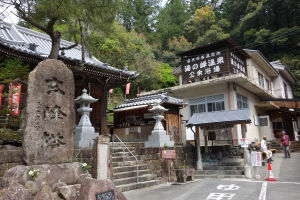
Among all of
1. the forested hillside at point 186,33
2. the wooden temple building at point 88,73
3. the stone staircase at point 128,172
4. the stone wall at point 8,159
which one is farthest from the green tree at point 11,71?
the forested hillside at point 186,33

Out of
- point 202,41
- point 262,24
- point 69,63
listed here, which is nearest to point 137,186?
point 69,63

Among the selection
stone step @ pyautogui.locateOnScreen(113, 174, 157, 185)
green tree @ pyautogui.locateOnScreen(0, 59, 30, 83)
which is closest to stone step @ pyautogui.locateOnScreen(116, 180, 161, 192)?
stone step @ pyautogui.locateOnScreen(113, 174, 157, 185)

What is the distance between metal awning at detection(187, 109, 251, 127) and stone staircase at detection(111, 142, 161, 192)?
4271 millimetres

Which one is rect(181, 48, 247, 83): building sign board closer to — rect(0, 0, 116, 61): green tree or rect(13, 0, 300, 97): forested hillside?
rect(13, 0, 300, 97): forested hillside

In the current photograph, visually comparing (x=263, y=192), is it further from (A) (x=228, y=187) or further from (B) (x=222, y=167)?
(B) (x=222, y=167)

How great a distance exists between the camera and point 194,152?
A: 15.0 m

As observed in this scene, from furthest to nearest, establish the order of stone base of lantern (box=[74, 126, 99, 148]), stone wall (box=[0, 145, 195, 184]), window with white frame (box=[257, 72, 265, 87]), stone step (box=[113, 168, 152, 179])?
1. window with white frame (box=[257, 72, 265, 87])
2. stone base of lantern (box=[74, 126, 99, 148])
3. stone step (box=[113, 168, 152, 179])
4. stone wall (box=[0, 145, 195, 184])

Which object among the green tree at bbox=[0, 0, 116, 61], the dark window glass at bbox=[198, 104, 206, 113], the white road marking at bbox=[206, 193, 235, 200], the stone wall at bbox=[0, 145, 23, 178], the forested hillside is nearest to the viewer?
the stone wall at bbox=[0, 145, 23, 178]

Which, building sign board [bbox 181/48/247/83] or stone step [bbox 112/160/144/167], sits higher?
building sign board [bbox 181/48/247/83]

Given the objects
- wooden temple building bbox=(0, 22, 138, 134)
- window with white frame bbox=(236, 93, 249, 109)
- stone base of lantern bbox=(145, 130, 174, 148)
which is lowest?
stone base of lantern bbox=(145, 130, 174, 148)

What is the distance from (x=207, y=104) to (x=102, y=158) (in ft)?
46.1

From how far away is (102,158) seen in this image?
7.89 m

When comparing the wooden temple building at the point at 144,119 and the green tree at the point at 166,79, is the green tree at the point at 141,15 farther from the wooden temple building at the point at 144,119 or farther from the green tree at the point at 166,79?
the wooden temple building at the point at 144,119

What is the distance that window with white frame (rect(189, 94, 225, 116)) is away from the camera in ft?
63.3
